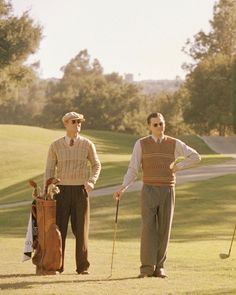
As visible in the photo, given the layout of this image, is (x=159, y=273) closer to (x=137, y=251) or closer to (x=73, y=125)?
(x=73, y=125)

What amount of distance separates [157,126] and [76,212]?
143 cm

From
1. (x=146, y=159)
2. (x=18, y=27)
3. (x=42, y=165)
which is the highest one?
(x=18, y=27)

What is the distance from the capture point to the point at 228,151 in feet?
167

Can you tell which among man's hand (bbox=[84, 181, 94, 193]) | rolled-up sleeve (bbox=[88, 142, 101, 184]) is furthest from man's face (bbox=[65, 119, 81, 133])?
man's hand (bbox=[84, 181, 94, 193])

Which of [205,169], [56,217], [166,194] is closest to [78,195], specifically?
[56,217]

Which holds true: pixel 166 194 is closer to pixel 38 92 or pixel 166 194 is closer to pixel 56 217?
pixel 56 217

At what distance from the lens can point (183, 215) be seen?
68.1 ft

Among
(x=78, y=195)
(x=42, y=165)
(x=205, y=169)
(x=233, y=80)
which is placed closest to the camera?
(x=78, y=195)

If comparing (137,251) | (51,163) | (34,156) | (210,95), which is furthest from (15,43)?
(51,163)

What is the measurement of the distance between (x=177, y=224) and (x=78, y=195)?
10.3 m

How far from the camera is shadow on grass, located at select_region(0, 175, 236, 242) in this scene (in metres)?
18.2

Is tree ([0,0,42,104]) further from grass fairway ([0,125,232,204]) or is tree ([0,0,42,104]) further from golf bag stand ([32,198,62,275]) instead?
golf bag stand ([32,198,62,275])

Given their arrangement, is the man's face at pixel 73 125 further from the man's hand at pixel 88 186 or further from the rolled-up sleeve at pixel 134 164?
the rolled-up sleeve at pixel 134 164

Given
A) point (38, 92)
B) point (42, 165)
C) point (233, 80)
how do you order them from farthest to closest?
1. point (38, 92)
2. point (233, 80)
3. point (42, 165)
